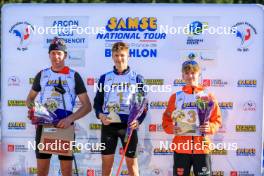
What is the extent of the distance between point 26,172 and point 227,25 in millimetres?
2647

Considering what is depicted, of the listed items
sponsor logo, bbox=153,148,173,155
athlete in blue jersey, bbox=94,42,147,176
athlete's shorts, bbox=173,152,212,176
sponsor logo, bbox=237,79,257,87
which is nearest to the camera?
athlete's shorts, bbox=173,152,212,176

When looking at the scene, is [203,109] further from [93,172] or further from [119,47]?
[93,172]

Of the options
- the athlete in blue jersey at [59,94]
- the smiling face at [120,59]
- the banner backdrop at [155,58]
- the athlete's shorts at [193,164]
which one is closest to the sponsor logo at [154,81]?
the banner backdrop at [155,58]

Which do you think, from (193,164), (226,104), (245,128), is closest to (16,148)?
(193,164)

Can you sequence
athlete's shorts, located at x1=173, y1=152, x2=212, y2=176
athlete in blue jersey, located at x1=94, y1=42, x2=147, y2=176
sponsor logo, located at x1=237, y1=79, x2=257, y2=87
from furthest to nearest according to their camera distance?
sponsor logo, located at x1=237, y1=79, x2=257, y2=87
athlete in blue jersey, located at x1=94, y1=42, x2=147, y2=176
athlete's shorts, located at x1=173, y1=152, x2=212, y2=176

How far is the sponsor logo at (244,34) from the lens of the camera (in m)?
5.94

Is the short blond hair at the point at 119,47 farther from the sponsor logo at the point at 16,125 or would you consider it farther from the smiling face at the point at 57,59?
the sponsor logo at the point at 16,125

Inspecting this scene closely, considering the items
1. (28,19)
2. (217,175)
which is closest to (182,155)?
(217,175)

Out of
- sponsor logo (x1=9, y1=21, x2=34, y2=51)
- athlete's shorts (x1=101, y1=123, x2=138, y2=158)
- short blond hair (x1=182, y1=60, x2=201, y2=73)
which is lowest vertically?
athlete's shorts (x1=101, y1=123, x2=138, y2=158)

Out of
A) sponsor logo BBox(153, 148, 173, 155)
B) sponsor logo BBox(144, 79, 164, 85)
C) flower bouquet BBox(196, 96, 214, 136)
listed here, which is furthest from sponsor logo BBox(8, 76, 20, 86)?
flower bouquet BBox(196, 96, 214, 136)

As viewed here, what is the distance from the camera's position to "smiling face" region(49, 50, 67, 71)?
592 cm

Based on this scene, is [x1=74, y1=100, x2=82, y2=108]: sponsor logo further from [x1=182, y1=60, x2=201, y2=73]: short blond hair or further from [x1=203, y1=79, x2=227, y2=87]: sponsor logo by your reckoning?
[x1=203, y1=79, x2=227, y2=87]: sponsor logo

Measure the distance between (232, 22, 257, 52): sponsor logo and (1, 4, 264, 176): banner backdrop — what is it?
0.03 feet

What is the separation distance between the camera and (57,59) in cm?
593
